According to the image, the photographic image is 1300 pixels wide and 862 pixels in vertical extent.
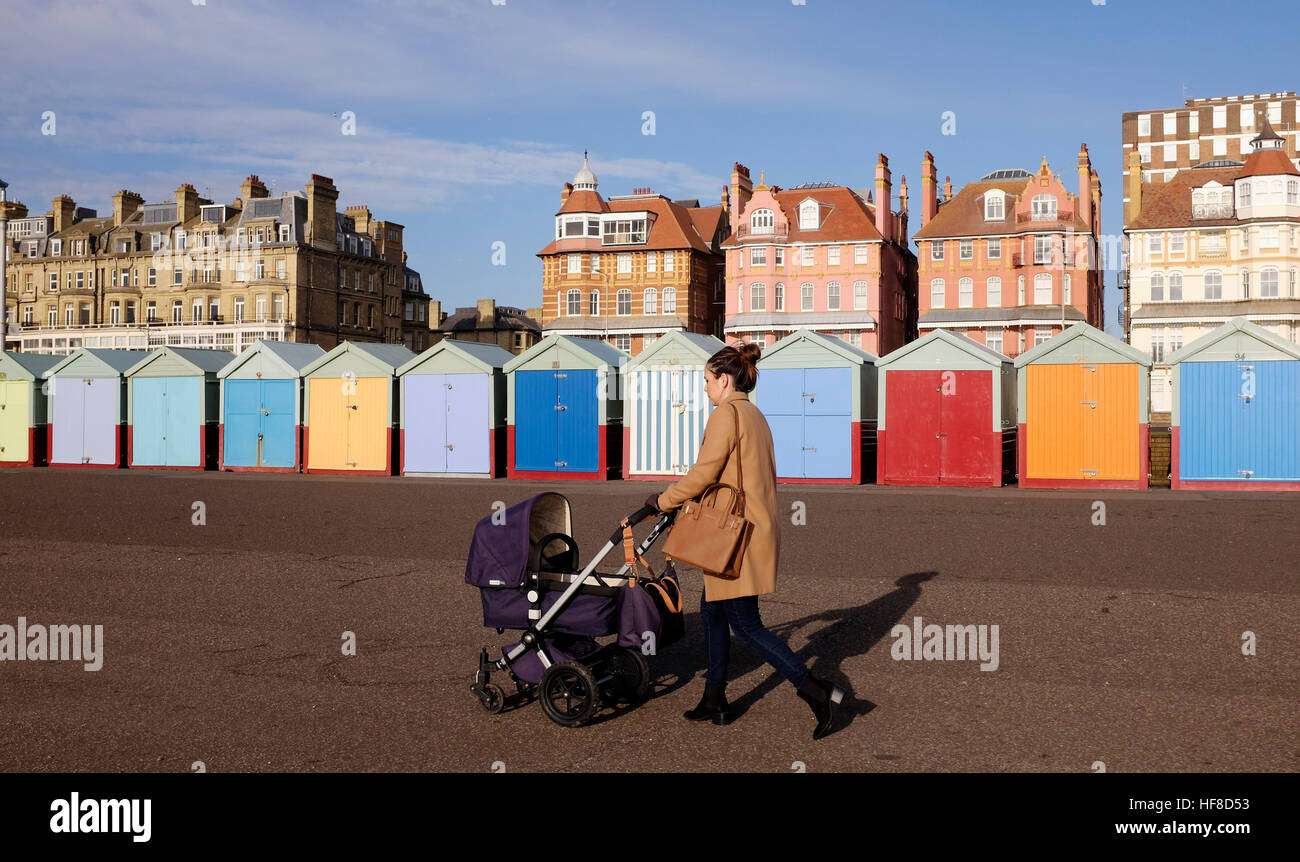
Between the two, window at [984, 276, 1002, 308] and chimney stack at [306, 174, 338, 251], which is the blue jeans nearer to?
window at [984, 276, 1002, 308]

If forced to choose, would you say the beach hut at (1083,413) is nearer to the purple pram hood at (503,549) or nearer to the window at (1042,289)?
the purple pram hood at (503,549)

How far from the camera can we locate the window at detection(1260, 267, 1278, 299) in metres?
54.0

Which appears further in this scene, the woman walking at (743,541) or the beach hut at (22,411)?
the beach hut at (22,411)

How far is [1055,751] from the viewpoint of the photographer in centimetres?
511

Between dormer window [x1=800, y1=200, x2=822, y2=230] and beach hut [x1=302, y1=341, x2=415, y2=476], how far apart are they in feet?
117

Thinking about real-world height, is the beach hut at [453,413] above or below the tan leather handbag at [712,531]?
above

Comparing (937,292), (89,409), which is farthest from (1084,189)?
(89,409)

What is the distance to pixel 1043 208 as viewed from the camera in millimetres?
54531

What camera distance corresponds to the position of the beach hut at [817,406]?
23.4 m

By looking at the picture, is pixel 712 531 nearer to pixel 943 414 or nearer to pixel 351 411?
pixel 943 414

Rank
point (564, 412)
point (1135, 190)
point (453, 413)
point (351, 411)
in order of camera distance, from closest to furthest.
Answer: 1. point (564, 412)
2. point (453, 413)
3. point (351, 411)
4. point (1135, 190)

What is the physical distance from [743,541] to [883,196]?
2139 inches

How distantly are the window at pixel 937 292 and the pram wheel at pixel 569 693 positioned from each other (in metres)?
53.6

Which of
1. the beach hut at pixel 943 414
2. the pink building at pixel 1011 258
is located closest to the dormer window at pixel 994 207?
the pink building at pixel 1011 258
